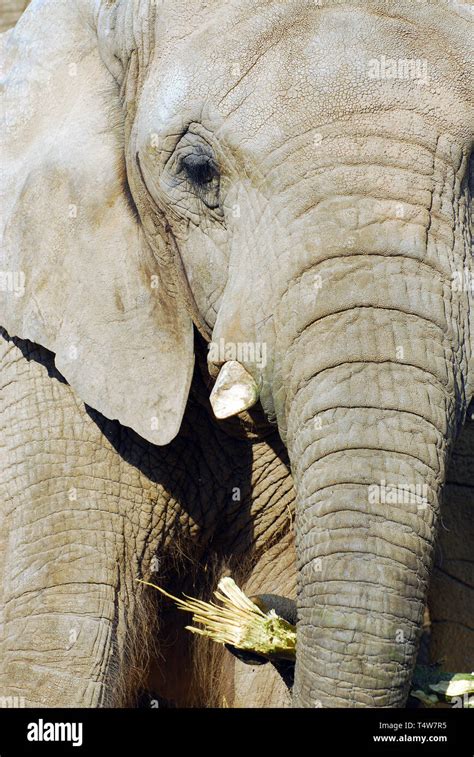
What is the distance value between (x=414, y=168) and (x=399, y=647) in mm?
1130

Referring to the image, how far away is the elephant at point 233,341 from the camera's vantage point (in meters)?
3.39

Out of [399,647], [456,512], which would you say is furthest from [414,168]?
[456,512]

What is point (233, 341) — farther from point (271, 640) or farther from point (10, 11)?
point (10, 11)

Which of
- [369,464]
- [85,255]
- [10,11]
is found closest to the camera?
[369,464]

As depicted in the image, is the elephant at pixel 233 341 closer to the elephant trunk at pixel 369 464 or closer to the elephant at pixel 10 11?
the elephant trunk at pixel 369 464

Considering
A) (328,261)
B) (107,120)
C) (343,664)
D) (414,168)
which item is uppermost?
(107,120)

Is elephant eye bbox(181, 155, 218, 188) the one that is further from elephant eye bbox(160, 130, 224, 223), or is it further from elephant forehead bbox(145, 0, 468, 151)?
elephant forehead bbox(145, 0, 468, 151)

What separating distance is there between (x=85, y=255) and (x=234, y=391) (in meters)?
Answer: 0.86

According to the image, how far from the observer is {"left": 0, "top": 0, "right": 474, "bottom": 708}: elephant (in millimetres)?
3389

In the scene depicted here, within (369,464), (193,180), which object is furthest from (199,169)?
(369,464)

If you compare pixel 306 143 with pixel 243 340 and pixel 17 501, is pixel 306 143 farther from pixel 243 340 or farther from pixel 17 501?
pixel 17 501

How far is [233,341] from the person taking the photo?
359 centimetres

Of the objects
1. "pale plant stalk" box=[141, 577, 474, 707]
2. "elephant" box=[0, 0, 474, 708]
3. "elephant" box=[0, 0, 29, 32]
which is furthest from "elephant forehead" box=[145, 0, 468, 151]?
"elephant" box=[0, 0, 29, 32]

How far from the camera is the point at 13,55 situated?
4.63 m
